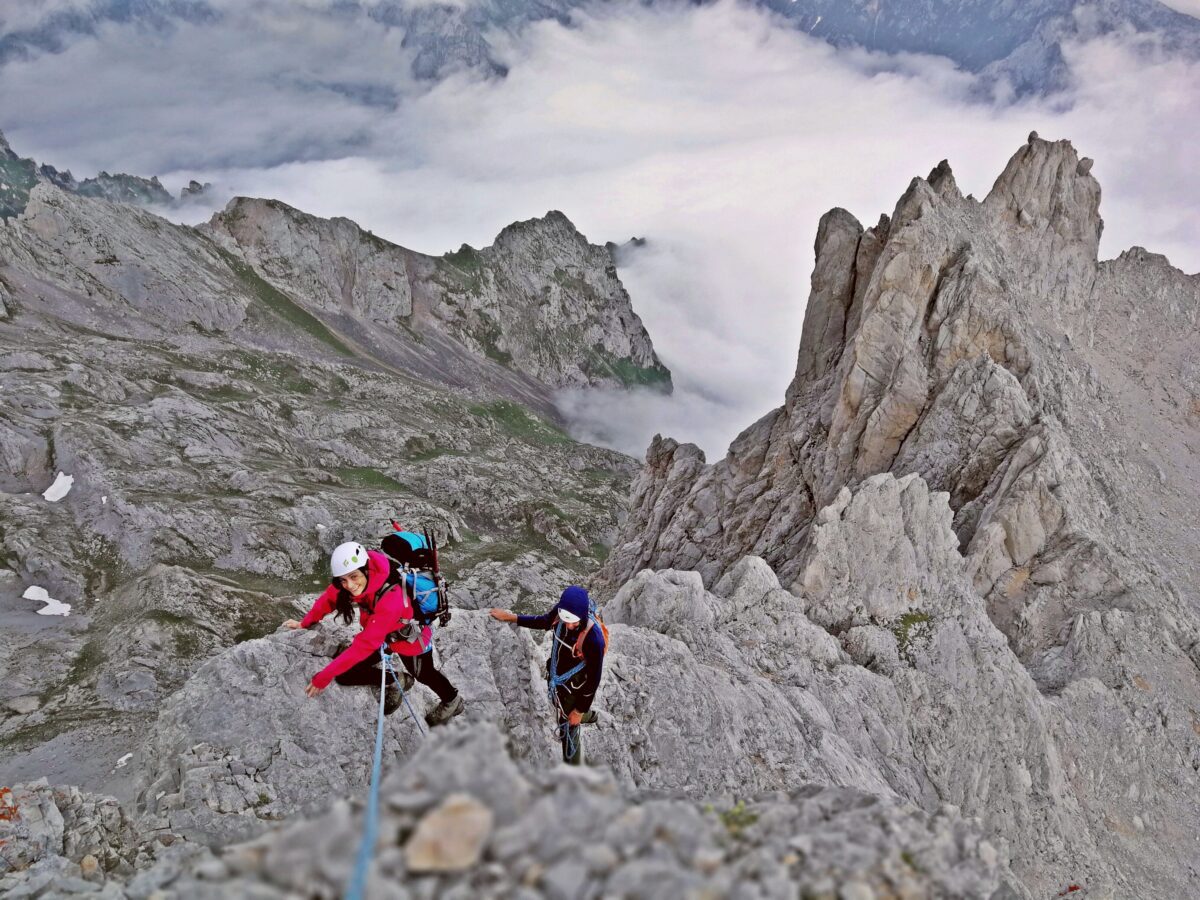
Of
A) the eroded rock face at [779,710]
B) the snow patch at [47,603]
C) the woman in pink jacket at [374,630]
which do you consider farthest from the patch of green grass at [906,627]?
the snow patch at [47,603]

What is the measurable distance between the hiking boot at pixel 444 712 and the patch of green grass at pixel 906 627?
21053 millimetres

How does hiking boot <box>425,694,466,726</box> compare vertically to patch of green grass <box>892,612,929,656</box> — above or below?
below

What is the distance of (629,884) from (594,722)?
38.4 ft

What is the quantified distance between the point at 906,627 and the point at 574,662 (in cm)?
2060

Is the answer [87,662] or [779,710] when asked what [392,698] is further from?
[87,662]

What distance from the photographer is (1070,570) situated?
3416cm

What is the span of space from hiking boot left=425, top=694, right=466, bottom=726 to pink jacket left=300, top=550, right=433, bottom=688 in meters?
1.91

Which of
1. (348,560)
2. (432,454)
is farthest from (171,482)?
(348,560)

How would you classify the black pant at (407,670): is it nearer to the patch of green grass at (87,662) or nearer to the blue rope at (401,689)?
the blue rope at (401,689)

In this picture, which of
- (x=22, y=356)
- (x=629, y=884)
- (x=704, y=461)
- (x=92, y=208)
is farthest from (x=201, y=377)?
(x=629, y=884)

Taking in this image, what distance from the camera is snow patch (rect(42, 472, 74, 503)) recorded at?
8800 centimetres

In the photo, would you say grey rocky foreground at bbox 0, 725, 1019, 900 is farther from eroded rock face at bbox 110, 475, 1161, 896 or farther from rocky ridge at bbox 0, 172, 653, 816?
rocky ridge at bbox 0, 172, 653, 816

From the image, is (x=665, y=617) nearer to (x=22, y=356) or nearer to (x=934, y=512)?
(x=934, y=512)

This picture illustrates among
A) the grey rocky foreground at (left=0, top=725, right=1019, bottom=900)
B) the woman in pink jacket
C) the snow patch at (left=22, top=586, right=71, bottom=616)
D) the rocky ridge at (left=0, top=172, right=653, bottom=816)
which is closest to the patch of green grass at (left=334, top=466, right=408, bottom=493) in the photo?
the rocky ridge at (left=0, top=172, right=653, bottom=816)
